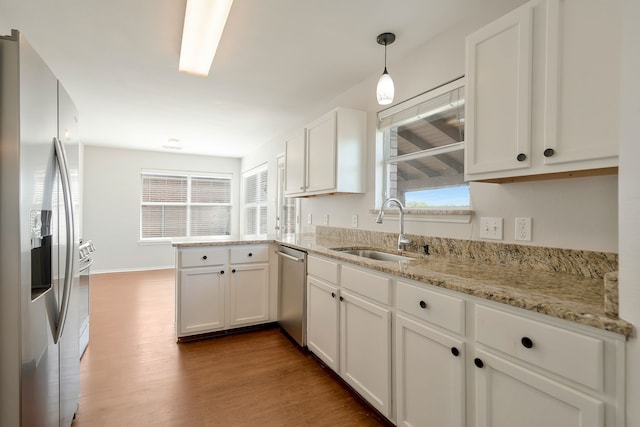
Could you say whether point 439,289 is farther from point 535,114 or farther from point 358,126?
point 358,126

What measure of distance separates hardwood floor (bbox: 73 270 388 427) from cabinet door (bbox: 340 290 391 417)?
0.16 metres

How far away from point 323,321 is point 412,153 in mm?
1471

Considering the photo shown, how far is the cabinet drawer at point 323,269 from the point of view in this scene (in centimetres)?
214

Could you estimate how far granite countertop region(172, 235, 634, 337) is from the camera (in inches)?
35.8

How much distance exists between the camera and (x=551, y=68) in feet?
4.13

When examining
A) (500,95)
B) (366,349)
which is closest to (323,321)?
(366,349)

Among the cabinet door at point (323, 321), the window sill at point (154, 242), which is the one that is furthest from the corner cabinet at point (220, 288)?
the window sill at point (154, 242)

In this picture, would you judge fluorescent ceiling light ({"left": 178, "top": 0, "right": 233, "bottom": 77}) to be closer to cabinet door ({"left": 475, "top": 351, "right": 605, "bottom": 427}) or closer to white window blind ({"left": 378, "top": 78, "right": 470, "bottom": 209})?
white window blind ({"left": 378, "top": 78, "right": 470, "bottom": 209})

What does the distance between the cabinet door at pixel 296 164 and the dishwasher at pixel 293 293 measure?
2.62 ft

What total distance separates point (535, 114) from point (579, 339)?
0.89 metres

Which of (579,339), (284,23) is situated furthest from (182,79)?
(579,339)

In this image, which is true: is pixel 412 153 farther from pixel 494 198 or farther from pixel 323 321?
pixel 323 321

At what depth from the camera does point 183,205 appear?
668 cm

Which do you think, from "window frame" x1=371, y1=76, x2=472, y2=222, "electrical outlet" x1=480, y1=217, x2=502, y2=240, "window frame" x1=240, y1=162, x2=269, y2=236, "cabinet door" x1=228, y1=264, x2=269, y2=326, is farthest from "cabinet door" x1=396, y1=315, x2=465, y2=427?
"window frame" x1=240, y1=162, x2=269, y2=236
